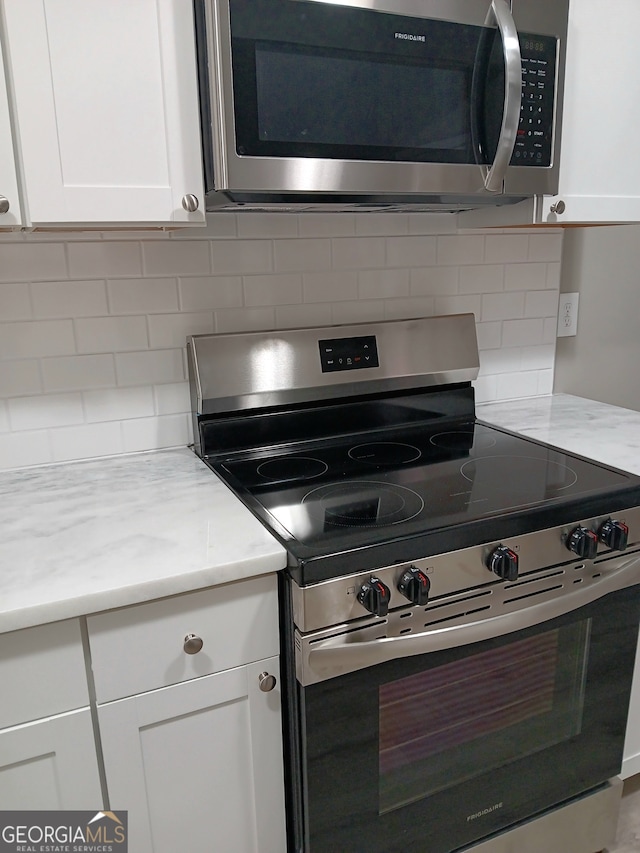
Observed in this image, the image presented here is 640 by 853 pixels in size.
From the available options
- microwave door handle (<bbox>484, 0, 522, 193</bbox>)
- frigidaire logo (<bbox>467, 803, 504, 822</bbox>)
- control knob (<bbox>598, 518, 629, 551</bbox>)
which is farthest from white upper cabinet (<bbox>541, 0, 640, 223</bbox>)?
frigidaire logo (<bbox>467, 803, 504, 822</bbox>)

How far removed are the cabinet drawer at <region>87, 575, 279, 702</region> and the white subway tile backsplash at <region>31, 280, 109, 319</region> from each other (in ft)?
2.36

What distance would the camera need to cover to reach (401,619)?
3.69ft

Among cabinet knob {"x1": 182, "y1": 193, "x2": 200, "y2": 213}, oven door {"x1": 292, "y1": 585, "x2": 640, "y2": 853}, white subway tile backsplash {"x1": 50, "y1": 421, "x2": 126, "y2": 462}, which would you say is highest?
cabinet knob {"x1": 182, "y1": 193, "x2": 200, "y2": 213}

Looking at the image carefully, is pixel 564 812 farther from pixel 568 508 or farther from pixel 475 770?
pixel 568 508

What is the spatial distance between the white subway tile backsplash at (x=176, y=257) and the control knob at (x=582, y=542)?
0.96 m

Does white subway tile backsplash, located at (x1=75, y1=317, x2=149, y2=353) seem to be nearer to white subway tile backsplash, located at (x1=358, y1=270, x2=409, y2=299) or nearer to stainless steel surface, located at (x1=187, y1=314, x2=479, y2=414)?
stainless steel surface, located at (x1=187, y1=314, x2=479, y2=414)

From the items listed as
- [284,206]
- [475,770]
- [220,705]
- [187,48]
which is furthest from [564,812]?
[187,48]

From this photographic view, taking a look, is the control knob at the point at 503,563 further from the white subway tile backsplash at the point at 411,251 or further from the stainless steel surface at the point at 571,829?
the white subway tile backsplash at the point at 411,251

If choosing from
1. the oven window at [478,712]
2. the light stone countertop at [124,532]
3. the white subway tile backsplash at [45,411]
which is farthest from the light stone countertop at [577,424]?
the white subway tile backsplash at [45,411]

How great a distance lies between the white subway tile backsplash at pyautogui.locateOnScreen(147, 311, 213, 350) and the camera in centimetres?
153

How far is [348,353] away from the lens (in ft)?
5.36

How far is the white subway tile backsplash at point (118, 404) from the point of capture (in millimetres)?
1508

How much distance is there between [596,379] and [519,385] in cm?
31

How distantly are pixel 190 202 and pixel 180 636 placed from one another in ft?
2.45
